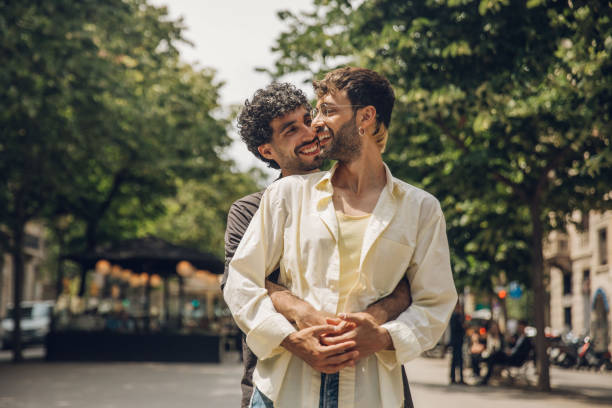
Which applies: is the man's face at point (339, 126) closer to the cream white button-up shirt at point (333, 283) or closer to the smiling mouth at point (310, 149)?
the cream white button-up shirt at point (333, 283)

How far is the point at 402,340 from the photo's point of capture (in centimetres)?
255

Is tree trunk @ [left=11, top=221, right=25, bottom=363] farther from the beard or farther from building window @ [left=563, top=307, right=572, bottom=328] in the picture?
building window @ [left=563, top=307, right=572, bottom=328]

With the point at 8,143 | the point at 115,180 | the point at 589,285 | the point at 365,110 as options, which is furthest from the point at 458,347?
the point at 589,285

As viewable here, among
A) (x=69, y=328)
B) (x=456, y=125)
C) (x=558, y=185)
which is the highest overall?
(x=456, y=125)

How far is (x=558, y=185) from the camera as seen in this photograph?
15.6 m

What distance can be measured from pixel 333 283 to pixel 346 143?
0.49m

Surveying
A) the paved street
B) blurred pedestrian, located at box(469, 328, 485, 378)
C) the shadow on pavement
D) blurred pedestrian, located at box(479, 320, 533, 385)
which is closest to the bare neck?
the paved street

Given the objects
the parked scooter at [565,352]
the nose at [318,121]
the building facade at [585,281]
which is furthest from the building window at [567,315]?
the nose at [318,121]

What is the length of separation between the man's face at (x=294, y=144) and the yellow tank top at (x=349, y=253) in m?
0.75

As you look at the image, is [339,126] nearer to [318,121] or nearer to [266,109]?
[318,121]

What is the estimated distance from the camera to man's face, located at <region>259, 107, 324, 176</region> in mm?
3402

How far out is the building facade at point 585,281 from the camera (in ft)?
102

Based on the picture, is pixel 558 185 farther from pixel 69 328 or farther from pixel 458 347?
pixel 69 328

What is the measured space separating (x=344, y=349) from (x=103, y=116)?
1315 cm
